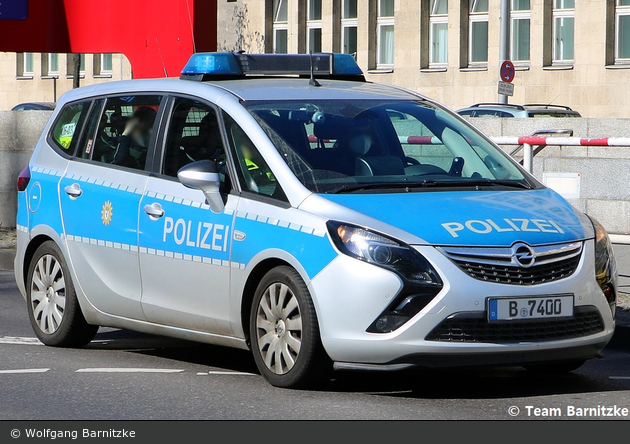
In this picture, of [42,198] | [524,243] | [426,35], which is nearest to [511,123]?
[42,198]

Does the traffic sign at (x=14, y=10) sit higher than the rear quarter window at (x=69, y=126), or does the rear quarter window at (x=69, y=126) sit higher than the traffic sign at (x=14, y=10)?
the traffic sign at (x=14, y=10)

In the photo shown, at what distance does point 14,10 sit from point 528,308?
11.4 m

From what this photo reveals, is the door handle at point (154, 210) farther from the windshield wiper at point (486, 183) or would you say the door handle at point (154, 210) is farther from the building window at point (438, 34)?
the building window at point (438, 34)

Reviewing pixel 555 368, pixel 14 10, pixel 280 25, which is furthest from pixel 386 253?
pixel 280 25

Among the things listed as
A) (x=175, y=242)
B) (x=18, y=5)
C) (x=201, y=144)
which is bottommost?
(x=175, y=242)

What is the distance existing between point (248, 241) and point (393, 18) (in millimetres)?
33448

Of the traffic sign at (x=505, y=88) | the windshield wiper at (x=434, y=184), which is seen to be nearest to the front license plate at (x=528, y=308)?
the windshield wiper at (x=434, y=184)

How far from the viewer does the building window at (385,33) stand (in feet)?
129

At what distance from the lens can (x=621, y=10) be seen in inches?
1331

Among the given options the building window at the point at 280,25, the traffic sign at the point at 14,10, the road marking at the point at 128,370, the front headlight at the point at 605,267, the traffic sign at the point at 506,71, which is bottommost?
the road marking at the point at 128,370

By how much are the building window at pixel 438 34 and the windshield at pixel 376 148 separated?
3098 cm

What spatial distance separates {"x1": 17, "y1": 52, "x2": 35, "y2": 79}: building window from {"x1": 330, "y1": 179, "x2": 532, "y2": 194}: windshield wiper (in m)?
46.7

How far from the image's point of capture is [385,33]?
39.5m

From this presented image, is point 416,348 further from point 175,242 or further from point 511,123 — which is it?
point 511,123
